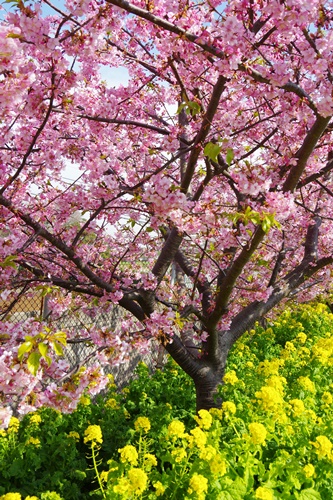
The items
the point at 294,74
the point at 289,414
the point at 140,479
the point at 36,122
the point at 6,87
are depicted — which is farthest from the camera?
the point at 289,414

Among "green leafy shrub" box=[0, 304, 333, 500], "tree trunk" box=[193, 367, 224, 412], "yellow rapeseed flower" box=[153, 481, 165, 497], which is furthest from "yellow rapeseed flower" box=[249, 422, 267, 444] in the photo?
"tree trunk" box=[193, 367, 224, 412]

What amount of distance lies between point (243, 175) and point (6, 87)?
143 centimetres

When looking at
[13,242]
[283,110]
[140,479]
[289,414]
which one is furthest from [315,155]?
[140,479]

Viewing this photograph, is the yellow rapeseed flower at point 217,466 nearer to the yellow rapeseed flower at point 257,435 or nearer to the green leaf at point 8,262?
the yellow rapeseed flower at point 257,435

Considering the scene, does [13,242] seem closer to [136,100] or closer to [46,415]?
[136,100]

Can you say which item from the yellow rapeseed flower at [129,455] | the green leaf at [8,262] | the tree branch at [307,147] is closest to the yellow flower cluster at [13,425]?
the yellow rapeseed flower at [129,455]

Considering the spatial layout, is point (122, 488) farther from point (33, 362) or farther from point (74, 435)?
point (74, 435)

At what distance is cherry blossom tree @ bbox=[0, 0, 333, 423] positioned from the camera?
2.29m

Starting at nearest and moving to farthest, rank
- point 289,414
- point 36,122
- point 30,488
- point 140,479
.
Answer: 1. point 140,479
2. point 36,122
3. point 30,488
4. point 289,414

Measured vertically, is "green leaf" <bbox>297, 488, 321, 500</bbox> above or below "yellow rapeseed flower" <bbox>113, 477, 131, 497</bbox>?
above

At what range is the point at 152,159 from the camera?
477cm

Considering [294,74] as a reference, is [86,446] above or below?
below

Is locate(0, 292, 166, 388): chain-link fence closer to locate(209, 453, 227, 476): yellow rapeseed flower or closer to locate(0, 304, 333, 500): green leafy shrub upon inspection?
locate(0, 304, 333, 500): green leafy shrub

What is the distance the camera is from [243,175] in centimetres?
266
